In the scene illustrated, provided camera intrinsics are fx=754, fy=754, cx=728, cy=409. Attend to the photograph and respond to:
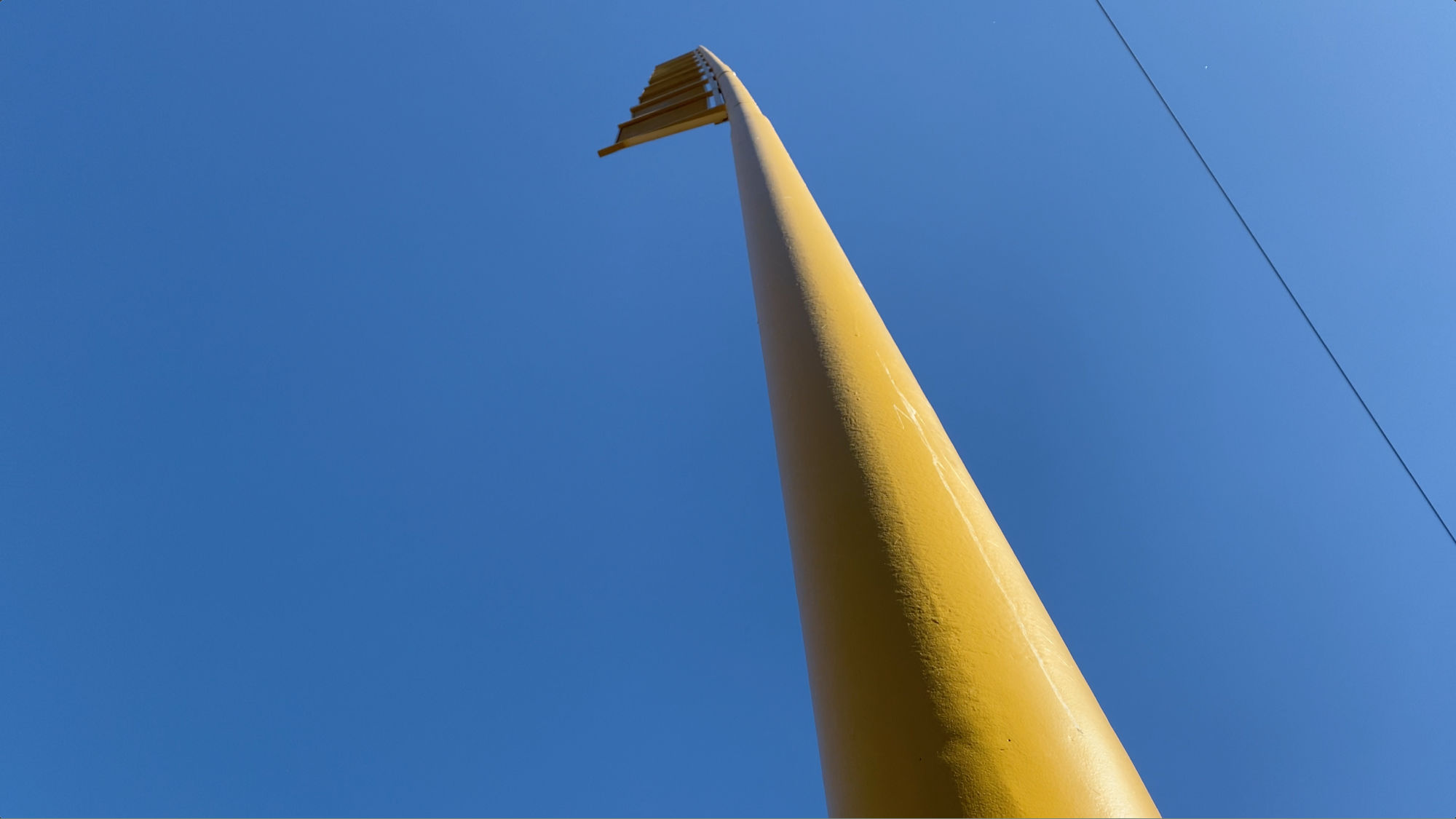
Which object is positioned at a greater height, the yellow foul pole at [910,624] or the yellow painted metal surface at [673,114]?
the yellow painted metal surface at [673,114]

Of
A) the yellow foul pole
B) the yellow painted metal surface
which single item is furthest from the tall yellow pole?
the yellow painted metal surface

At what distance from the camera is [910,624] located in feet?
7.50

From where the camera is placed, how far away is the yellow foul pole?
2008 millimetres

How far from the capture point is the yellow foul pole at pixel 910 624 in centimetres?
201

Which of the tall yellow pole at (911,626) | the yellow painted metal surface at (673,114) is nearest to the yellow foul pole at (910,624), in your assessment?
the tall yellow pole at (911,626)

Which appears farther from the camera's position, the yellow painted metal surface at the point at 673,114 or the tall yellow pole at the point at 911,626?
the yellow painted metal surface at the point at 673,114

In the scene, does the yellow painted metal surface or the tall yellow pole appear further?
the yellow painted metal surface

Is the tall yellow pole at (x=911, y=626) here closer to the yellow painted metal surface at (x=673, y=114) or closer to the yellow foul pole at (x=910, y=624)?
the yellow foul pole at (x=910, y=624)

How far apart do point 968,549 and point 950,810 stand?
87 cm

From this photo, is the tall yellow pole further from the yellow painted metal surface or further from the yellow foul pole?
the yellow painted metal surface

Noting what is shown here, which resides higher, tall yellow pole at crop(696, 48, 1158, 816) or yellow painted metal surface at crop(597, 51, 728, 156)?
yellow painted metal surface at crop(597, 51, 728, 156)

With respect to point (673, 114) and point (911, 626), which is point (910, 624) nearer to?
point (911, 626)

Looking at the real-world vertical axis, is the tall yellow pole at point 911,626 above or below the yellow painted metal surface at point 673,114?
below

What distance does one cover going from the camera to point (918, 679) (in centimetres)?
216
